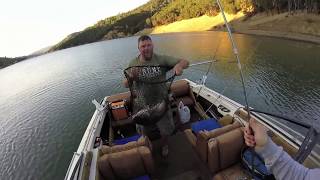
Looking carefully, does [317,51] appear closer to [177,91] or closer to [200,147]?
[177,91]

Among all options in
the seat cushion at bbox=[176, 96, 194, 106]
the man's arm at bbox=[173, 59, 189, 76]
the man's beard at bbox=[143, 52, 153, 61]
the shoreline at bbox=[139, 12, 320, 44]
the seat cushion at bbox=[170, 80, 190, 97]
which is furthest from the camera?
the shoreline at bbox=[139, 12, 320, 44]

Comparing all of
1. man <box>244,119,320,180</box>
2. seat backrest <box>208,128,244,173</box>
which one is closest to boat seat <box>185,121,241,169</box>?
seat backrest <box>208,128,244,173</box>

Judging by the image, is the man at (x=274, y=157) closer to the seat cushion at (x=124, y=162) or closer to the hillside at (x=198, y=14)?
the seat cushion at (x=124, y=162)

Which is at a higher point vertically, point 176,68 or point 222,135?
point 176,68

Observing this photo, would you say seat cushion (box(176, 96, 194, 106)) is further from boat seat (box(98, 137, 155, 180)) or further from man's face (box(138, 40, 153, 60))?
man's face (box(138, 40, 153, 60))

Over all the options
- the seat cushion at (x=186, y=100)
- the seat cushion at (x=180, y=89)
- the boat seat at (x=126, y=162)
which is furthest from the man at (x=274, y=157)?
the seat cushion at (x=180, y=89)

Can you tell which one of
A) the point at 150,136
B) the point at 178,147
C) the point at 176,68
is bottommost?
the point at 178,147

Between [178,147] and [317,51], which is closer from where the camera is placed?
[178,147]

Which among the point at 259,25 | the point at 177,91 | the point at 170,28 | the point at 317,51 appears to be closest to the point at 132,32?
the point at 170,28
